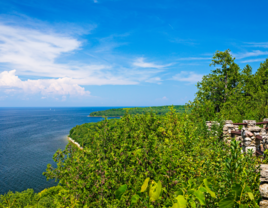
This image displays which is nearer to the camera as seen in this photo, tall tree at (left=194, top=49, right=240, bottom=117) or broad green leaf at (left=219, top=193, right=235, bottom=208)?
broad green leaf at (left=219, top=193, right=235, bottom=208)

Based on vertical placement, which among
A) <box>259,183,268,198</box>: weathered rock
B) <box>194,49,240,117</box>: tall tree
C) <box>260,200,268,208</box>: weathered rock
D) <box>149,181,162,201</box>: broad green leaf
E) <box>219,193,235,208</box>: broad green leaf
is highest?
<box>194,49,240,117</box>: tall tree

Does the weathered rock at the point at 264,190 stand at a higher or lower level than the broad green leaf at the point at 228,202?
lower

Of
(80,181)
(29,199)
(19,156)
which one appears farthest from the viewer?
(19,156)

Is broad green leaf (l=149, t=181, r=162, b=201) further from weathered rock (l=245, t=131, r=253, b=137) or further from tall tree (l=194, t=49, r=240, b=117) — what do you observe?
tall tree (l=194, t=49, r=240, b=117)

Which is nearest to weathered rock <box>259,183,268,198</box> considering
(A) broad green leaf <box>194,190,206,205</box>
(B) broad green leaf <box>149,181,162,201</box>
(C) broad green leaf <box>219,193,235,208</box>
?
(C) broad green leaf <box>219,193,235,208</box>

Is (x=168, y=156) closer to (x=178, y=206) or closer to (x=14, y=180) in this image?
(x=178, y=206)

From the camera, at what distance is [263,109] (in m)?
17.3

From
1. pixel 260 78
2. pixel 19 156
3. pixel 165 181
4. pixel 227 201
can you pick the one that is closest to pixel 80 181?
pixel 165 181

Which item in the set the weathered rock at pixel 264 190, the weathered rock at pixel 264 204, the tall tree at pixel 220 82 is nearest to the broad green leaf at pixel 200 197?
the weathered rock at pixel 264 204

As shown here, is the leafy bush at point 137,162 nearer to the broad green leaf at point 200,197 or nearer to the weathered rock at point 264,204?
the weathered rock at point 264,204

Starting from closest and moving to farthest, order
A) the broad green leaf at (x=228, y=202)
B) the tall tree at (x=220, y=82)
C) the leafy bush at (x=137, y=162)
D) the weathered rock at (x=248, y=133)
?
1. the broad green leaf at (x=228, y=202)
2. the leafy bush at (x=137, y=162)
3. the weathered rock at (x=248, y=133)
4. the tall tree at (x=220, y=82)

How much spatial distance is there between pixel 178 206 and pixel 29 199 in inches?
1381

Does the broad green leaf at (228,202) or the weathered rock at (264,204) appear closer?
the broad green leaf at (228,202)

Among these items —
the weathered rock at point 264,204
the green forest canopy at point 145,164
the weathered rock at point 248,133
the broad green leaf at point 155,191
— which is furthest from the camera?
the weathered rock at point 248,133
